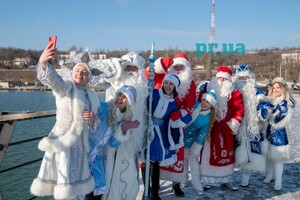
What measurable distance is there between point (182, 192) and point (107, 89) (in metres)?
1.56

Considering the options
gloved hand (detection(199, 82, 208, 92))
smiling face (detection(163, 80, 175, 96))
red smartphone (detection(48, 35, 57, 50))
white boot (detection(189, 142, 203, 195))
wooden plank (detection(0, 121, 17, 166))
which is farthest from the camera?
gloved hand (detection(199, 82, 208, 92))

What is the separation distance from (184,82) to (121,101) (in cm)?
120

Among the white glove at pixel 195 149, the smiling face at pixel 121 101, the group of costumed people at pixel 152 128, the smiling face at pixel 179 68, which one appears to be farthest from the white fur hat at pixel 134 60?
the white glove at pixel 195 149

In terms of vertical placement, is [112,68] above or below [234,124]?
above

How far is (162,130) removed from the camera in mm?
3506

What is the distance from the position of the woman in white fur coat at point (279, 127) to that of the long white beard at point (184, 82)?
49.1 inches

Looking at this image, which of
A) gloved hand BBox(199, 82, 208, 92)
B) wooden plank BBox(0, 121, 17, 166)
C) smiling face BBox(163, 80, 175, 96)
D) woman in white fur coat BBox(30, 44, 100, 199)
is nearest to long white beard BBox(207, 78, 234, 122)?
gloved hand BBox(199, 82, 208, 92)

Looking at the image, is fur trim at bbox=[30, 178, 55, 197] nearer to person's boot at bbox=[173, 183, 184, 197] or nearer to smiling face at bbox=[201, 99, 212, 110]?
person's boot at bbox=[173, 183, 184, 197]

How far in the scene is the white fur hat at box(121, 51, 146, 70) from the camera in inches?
143

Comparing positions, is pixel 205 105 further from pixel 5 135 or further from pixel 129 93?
pixel 5 135

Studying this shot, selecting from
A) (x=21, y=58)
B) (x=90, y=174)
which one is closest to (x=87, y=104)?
(x=90, y=174)

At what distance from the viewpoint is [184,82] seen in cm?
399

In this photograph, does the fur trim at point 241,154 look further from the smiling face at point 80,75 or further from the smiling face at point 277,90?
the smiling face at point 80,75

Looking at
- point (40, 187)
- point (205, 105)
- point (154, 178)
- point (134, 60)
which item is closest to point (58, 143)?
point (40, 187)
